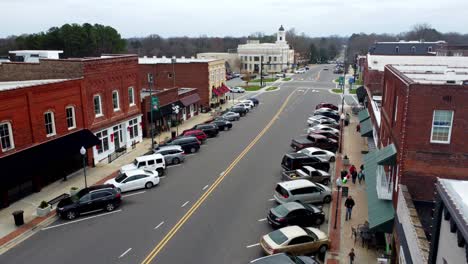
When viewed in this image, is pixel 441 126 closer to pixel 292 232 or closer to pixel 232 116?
pixel 292 232

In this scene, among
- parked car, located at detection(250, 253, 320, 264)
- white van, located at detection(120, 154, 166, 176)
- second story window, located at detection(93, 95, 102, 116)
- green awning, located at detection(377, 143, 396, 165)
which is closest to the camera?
parked car, located at detection(250, 253, 320, 264)

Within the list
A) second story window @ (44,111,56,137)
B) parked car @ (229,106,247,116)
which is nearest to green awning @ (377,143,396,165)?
second story window @ (44,111,56,137)

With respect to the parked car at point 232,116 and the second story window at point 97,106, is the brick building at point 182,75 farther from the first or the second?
the second story window at point 97,106

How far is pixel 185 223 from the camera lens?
21.5 meters

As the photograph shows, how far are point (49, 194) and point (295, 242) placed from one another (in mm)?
17002

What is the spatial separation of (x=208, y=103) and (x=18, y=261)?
4520 centimetres

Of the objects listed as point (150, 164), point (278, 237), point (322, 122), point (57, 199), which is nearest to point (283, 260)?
point (278, 237)

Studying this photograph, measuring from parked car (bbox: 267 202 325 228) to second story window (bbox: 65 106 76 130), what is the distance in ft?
58.2

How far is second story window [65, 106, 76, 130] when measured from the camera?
30073 millimetres

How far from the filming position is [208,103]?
2425 inches

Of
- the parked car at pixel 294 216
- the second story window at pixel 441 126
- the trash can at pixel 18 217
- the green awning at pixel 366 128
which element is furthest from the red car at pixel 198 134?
the second story window at pixel 441 126

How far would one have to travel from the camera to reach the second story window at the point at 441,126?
16.6m

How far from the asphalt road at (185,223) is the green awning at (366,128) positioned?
327 inches

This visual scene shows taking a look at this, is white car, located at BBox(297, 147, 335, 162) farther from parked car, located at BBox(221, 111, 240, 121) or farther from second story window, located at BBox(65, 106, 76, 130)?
parked car, located at BBox(221, 111, 240, 121)
